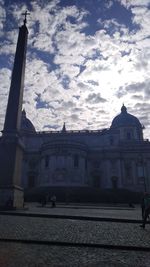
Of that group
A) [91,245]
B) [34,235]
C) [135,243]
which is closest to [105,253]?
[91,245]

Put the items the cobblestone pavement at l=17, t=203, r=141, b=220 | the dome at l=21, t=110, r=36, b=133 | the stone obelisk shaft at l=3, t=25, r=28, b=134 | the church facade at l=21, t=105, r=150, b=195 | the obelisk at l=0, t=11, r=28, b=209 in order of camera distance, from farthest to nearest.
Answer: the dome at l=21, t=110, r=36, b=133 → the church facade at l=21, t=105, r=150, b=195 → the stone obelisk shaft at l=3, t=25, r=28, b=134 → the obelisk at l=0, t=11, r=28, b=209 → the cobblestone pavement at l=17, t=203, r=141, b=220

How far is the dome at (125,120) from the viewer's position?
5916 centimetres

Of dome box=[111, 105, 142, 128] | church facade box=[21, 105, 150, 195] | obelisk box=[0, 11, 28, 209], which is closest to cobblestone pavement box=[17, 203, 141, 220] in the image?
obelisk box=[0, 11, 28, 209]

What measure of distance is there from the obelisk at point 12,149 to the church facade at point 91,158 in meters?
26.6

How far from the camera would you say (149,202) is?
10570 millimetres

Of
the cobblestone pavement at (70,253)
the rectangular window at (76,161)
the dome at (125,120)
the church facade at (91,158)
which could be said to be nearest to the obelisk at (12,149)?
the cobblestone pavement at (70,253)

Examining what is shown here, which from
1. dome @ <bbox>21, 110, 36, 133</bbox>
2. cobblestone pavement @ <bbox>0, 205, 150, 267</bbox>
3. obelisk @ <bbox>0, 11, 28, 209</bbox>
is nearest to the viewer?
cobblestone pavement @ <bbox>0, 205, 150, 267</bbox>

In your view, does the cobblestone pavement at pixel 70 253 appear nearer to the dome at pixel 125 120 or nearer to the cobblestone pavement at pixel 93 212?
the cobblestone pavement at pixel 93 212

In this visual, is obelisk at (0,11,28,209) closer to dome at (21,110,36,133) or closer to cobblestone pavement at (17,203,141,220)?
cobblestone pavement at (17,203,141,220)

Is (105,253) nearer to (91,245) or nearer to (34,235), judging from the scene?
(91,245)

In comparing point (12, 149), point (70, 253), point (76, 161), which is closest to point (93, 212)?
point (12, 149)

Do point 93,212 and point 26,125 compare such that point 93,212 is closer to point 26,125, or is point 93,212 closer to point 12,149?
point 12,149

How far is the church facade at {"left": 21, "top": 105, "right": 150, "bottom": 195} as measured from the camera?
44.3 m

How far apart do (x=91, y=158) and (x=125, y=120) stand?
45.2 ft
